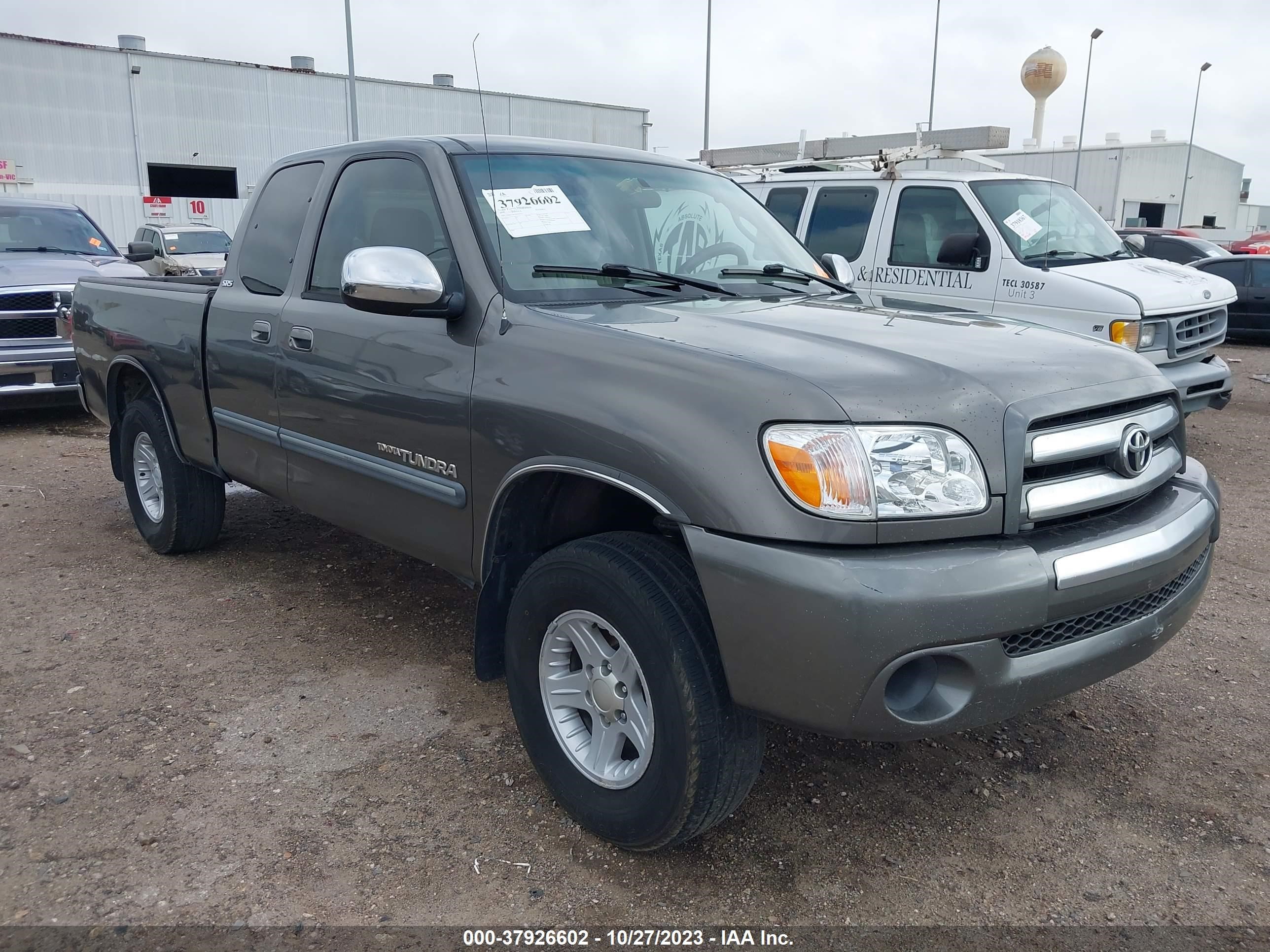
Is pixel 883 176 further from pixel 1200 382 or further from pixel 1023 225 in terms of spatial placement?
pixel 1200 382

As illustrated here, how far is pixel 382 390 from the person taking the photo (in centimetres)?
335

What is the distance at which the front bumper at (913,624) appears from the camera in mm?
2172

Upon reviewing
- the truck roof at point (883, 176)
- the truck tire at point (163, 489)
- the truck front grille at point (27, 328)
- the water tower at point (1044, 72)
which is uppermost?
the water tower at point (1044, 72)

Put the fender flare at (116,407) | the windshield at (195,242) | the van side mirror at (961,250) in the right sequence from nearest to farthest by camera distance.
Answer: the fender flare at (116,407) → the van side mirror at (961,250) → the windshield at (195,242)

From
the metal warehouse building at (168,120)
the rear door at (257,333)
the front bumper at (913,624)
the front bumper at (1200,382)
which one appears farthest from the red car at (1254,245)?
the front bumper at (913,624)

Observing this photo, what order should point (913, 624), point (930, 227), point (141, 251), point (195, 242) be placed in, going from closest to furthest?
point (913, 624), point (930, 227), point (141, 251), point (195, 242)

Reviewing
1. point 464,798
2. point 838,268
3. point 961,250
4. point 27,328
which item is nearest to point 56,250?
point 27,328

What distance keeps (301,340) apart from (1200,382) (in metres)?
6.31

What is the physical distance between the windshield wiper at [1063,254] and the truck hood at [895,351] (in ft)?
15.6

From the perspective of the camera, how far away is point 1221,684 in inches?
151

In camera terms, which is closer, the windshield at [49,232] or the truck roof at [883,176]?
the truck roof at [883,176]

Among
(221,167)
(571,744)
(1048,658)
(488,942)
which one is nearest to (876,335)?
(1048,658)

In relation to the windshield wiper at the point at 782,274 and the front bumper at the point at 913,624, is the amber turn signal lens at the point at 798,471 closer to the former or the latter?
the front bumper at the point at 913,624

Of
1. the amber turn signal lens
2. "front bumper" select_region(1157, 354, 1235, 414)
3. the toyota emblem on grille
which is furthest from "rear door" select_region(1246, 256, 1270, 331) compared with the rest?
the amber turn signal lens
